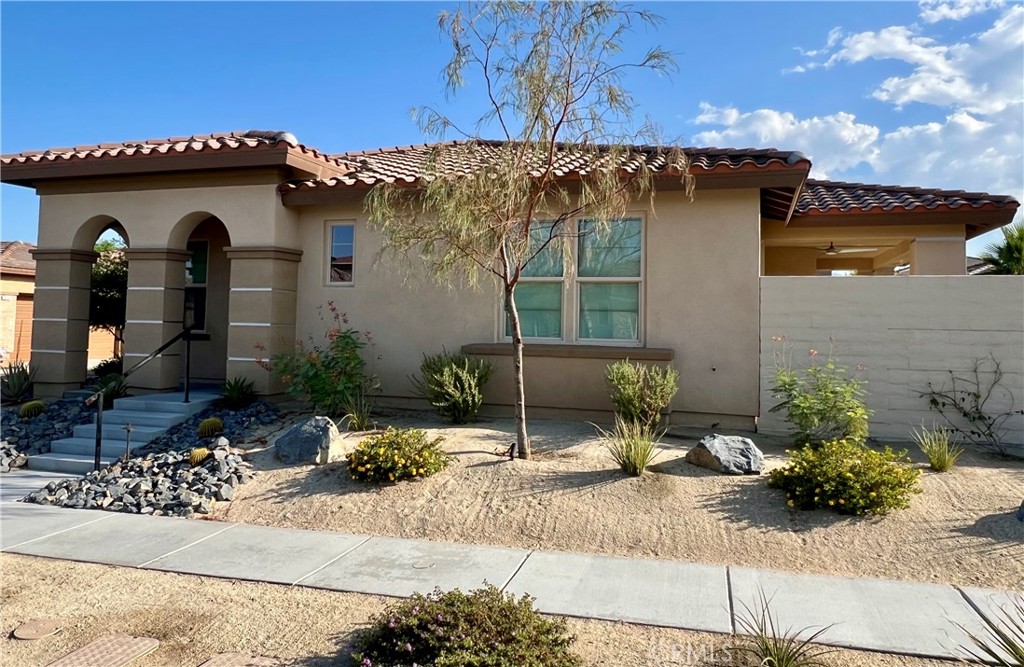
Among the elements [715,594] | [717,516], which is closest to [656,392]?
[717,516]

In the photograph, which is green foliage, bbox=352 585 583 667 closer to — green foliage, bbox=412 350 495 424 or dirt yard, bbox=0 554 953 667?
dirt yard, bbox=0 554 953 667

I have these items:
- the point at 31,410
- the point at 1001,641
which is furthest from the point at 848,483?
the point at 31,410

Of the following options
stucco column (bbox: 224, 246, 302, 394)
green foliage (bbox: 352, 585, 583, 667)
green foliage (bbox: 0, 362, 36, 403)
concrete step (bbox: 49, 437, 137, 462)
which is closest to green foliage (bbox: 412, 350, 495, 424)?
stucco column (bbox: 224, 246, 302, 394)

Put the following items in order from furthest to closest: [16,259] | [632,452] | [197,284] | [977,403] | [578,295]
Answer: [16,259] → [197,284] → [578,295] → [977,403] → [632,452]

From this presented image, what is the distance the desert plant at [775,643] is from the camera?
3869 millimetres

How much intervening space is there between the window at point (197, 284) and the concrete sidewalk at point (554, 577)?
23.5 ft

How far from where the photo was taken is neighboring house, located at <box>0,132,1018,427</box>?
10016mm

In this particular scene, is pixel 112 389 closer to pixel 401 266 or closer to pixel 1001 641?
pixel 401 266

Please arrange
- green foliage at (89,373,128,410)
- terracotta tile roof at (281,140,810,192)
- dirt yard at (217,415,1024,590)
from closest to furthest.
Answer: dirt yard at (217,415,1024,590), terracotta tile roof at (281,140,810,192), green foliage at (89,373,128,410)

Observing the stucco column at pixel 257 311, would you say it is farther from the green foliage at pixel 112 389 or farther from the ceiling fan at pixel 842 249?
the ceiling fan at pixel 842 249

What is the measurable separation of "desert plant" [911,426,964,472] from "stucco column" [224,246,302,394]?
30.4ft

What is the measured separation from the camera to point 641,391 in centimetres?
923

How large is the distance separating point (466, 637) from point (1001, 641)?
Answer: 9.99 ft

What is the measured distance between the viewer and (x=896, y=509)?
648 centimetres
